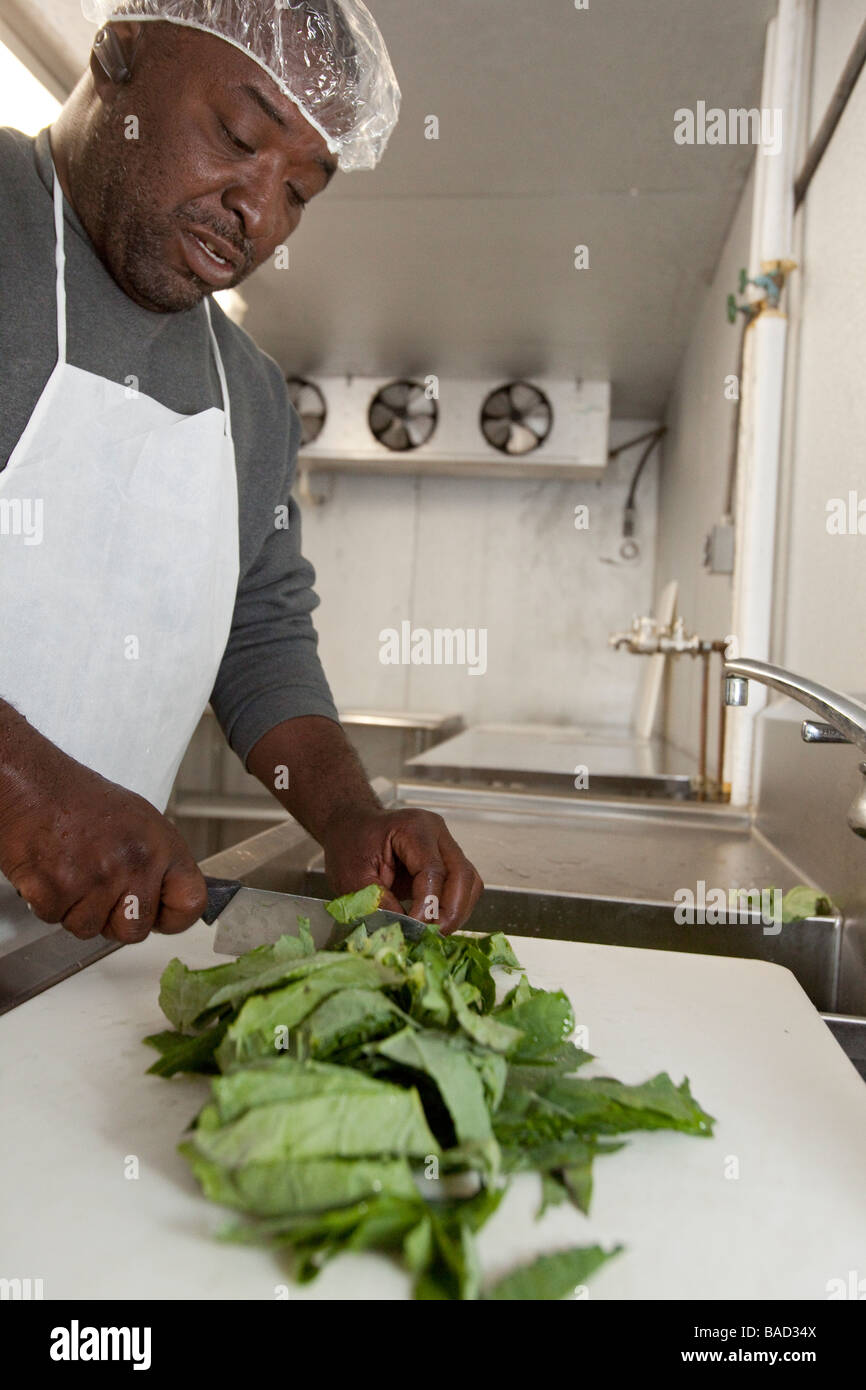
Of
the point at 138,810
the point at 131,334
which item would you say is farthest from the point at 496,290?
the point at 138,810

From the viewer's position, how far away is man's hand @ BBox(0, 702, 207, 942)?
83 centimetres

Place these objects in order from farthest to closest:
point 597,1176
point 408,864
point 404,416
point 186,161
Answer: point 404,416
point 186,161
point 408,864
point 597,1176

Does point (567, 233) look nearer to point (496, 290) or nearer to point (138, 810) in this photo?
point (496, 290)

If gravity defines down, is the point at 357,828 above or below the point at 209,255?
below

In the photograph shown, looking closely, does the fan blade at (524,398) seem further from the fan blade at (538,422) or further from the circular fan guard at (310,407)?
the circular fan guard at (310,407)

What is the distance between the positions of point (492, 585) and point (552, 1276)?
16.9ft

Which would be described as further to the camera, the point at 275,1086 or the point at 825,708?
the point at 825,708

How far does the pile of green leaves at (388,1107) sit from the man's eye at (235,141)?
1.02 meters

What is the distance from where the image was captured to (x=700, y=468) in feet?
11.9

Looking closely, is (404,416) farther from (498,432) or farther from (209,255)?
(209,255)

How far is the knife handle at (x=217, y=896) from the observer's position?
94 cm

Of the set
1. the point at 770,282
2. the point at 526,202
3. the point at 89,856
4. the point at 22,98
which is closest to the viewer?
the point at 89,856

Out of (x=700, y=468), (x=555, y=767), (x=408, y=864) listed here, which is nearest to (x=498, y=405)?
(x=700, y=468)
